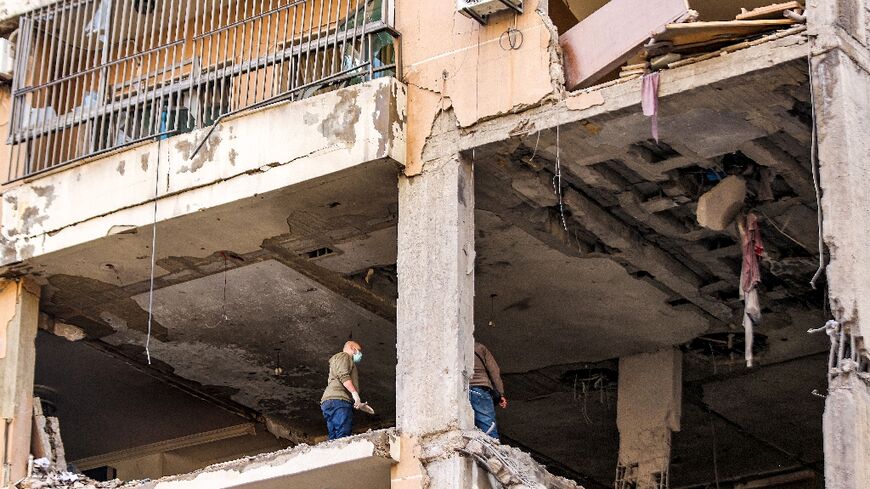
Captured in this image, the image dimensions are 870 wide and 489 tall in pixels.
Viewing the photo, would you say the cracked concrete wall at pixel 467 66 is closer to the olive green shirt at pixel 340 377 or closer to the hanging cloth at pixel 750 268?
the olive green shirt at pixel 340 377

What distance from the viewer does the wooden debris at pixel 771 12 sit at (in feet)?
45.2

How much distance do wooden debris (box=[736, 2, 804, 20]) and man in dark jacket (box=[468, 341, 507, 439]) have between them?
→ 394 centimetres

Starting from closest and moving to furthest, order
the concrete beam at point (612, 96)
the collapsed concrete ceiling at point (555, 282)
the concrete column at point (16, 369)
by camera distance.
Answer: the concrete beam at point (612, 96)
the collapsed concrete ceiling at point (555, 282)
the concrete column at point (16, 369)

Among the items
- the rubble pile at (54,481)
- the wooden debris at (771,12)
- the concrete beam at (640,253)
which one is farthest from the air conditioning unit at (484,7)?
the rubble pile at (54,481)

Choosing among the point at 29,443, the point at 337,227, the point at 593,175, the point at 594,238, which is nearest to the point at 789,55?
the point at 593,175

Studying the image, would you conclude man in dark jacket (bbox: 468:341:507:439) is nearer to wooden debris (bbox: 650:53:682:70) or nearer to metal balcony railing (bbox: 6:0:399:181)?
metal balcony railing (bbox: 6:0:399:181)

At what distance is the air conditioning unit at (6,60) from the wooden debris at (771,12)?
27.0ft

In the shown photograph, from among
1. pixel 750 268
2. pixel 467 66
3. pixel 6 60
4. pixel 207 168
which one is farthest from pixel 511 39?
pixel 6 60

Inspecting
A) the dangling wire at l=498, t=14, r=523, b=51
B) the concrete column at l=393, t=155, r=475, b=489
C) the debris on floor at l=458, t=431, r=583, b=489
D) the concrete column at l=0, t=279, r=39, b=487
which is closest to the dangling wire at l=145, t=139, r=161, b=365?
the concrete column at l=0, t=279, r=39, b=487

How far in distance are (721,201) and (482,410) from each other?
2.87m

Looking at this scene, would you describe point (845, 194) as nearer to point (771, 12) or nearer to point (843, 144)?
point (843, 144)

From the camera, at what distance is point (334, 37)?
15.9m

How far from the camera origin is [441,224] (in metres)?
15.1

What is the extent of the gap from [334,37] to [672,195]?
3.47 m
